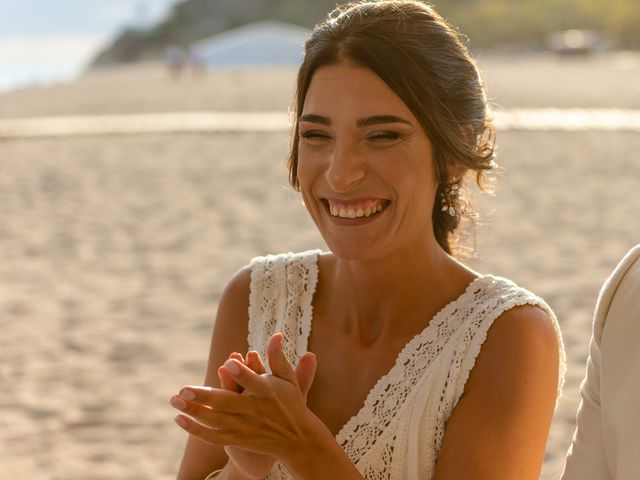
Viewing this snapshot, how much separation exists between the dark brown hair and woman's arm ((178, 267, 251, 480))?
48 centimetres

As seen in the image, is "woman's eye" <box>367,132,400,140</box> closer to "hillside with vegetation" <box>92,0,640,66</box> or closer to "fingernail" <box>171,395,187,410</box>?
"fingernail" <box>171,395,187,410</box>

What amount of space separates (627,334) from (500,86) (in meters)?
26.5

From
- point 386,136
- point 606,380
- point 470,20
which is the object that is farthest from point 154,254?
point 470,20

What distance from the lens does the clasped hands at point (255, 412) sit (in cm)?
169

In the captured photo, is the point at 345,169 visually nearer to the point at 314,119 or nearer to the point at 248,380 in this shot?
the point at 314,119

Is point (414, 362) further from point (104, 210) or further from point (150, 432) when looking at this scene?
point (104, 210)

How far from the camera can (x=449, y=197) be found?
7.33 ft

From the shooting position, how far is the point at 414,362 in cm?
209

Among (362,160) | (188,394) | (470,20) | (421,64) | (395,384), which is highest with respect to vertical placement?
(470,20)

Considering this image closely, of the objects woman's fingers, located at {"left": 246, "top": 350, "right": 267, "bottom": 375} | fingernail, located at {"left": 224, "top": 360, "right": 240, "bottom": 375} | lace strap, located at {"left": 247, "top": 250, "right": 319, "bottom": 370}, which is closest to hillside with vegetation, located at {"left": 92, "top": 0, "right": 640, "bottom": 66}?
lace strap, located at {"left": 247, "top": 250, "right": 319, "bottom": 370}

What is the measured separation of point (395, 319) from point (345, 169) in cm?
39

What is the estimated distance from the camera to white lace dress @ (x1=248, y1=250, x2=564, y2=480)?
1.98 metres

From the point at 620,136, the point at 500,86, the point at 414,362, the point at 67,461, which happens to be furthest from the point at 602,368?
the point at 500,86

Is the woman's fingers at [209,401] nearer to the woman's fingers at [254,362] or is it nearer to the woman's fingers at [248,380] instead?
the woman's fingers at [248,380]
